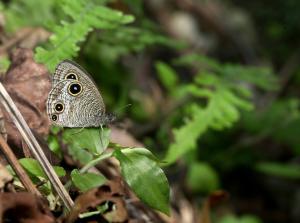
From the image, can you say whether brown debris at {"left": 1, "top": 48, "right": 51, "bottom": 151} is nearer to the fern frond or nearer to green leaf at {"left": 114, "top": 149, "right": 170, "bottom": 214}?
the fern frond

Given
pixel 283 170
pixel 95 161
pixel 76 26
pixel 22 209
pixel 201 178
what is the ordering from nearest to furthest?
Result: 1. pixel 22 209
2. pixel 95 161
3. pixel 76 26
4. pixel 201 178
5. pixel 283 170

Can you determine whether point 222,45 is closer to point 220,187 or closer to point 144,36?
point 220,187

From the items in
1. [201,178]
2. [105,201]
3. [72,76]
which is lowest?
[201,178]

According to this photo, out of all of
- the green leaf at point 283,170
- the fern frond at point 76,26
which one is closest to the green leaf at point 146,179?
the fern frond at point 76,26

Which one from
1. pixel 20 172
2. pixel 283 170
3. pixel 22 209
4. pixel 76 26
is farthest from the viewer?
pixel 283 170

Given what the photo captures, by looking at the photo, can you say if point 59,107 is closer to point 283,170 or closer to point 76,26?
point 76,26

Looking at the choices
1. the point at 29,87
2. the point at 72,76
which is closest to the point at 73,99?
the point at 72,76
